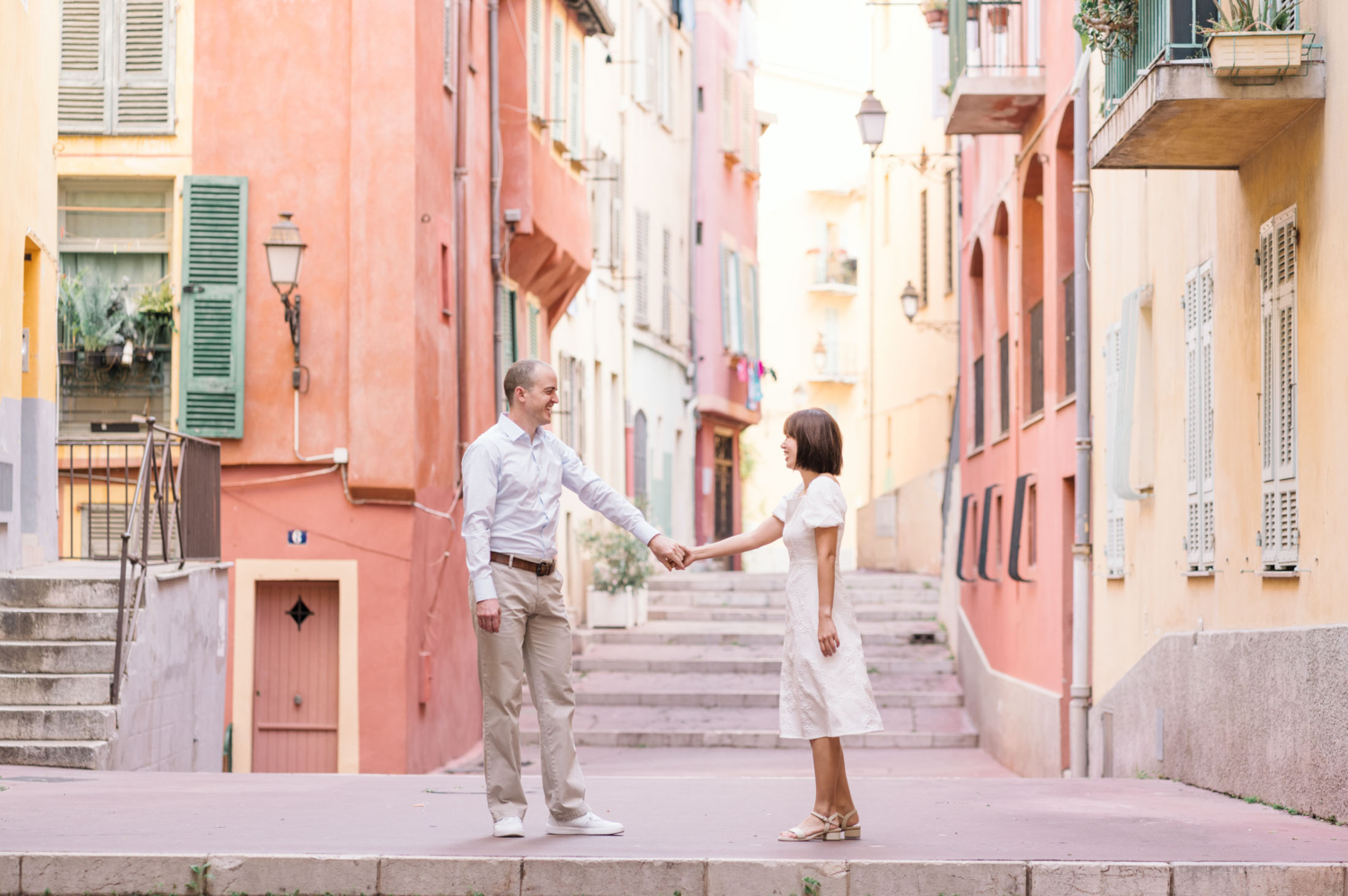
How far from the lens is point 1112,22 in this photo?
35.2 feet

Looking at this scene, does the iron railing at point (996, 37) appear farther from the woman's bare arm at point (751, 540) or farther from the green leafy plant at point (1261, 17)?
the woman's bare arm at point (751, 540)

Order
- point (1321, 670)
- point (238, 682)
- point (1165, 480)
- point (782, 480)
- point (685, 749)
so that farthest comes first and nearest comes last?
point (782, 480) → point (685, 749) → point (238, 682) → point (1165, 480) → point (1321, 670)

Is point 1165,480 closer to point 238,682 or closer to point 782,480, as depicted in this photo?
point 238,682

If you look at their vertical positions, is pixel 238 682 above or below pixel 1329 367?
below

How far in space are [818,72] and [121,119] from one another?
37670 millimetres

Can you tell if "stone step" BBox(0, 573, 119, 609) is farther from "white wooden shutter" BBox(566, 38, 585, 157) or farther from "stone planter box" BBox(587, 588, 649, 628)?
"stone planter box" BBox(587, 588, 649, 628)

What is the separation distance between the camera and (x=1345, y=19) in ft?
27.8

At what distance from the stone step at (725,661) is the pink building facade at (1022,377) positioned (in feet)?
3.18

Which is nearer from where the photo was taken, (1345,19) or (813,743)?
(813,743)

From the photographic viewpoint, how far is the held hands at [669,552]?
7.79 m

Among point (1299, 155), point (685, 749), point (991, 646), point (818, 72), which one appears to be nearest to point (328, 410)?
point (685, 749)

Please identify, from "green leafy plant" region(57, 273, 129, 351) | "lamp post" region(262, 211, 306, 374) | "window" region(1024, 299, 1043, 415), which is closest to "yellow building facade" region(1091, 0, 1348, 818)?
"window" region(1024, 299, 1043, 415)

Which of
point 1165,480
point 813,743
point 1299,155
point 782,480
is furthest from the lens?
point 782,480

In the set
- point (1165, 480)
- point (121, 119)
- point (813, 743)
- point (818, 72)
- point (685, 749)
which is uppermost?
point (818, 72)
